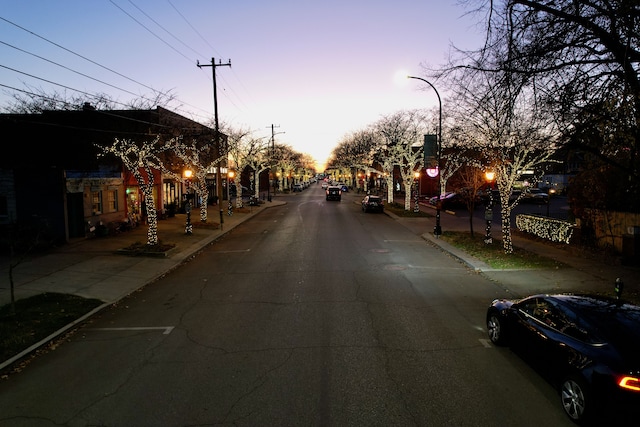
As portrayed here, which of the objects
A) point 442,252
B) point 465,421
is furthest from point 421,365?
point 442,252

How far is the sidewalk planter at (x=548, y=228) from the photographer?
61.6 ft

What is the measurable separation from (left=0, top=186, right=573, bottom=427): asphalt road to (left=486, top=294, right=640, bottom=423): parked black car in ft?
1.22

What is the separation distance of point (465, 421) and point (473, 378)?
4.34 feet

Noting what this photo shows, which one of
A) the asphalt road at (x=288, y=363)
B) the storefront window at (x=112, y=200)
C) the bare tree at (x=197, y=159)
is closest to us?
the asphalt road at (x=288, y=363)

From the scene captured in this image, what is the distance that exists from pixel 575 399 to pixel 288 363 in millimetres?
4203

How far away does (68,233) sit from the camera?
20.0 metres

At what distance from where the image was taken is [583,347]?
5.59 metres

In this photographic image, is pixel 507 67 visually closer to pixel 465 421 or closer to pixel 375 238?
pixel 465 421

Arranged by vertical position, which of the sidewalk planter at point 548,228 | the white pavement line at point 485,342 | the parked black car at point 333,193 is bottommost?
the white pavement line at point 485,342

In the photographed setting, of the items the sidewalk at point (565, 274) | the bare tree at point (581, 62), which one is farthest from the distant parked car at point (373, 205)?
the bare tree at point (581, 62)

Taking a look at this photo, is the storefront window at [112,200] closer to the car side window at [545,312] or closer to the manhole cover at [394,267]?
the manhole cover at [394,267]

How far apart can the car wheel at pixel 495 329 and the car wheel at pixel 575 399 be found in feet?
6.46

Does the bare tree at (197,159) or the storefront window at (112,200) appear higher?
the bare tree at (197,159)

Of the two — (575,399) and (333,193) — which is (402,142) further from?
(575,399)
